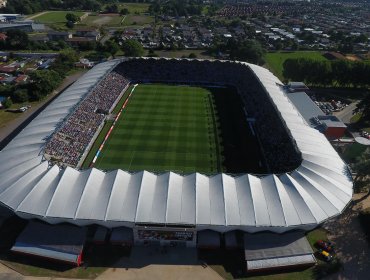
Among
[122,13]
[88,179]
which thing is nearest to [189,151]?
[88,179]

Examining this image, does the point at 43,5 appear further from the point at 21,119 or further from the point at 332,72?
the point at 332,72

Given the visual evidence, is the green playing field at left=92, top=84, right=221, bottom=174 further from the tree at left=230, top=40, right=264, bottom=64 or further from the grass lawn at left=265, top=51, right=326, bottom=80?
the grass lawn at left=265, top=51, right=326, bottom=80

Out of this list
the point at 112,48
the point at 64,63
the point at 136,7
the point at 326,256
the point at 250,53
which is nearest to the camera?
the point at 326,256

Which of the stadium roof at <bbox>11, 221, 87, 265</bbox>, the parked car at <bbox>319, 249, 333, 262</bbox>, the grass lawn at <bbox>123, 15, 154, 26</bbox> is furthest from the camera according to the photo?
the grass lawn at <bbox>123, 15, 154, 26</bbox>

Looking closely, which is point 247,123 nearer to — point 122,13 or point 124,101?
point 124,101

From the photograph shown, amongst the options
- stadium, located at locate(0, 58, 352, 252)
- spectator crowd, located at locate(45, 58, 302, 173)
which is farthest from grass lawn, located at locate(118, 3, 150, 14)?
stadium, located at locate(0, 58, 352, 252)

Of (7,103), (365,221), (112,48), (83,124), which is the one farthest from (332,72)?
(7,103)
